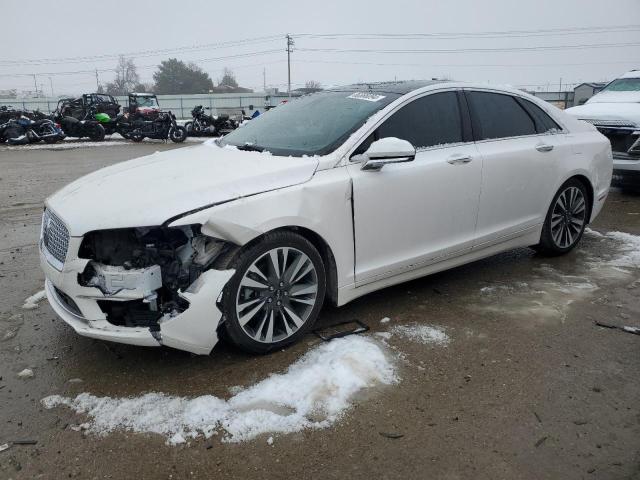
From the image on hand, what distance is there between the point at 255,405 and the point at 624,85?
993cm

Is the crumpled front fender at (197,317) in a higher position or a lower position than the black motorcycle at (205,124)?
higher

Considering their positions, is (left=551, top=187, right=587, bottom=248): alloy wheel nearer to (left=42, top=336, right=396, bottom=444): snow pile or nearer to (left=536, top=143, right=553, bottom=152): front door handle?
(left=536, top=143, right=553, bottom=152): front door handle

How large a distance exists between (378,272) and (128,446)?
187cm

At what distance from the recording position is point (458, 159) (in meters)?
3.94

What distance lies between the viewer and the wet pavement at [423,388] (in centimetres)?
236

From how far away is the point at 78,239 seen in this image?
286 cm

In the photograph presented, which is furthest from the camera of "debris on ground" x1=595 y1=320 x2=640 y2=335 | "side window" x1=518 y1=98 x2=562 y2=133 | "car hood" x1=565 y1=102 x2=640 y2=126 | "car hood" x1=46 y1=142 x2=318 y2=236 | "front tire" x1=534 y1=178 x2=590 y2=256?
"car hood" x1=565 y1=102 x2=640 y2=126

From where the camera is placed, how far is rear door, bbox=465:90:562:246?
13.8ft

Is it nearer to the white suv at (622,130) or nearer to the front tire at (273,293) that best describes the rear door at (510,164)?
the front tire at (273,293)

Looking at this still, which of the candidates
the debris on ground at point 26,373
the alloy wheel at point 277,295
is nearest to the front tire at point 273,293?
the alloy wheel at point 277,295

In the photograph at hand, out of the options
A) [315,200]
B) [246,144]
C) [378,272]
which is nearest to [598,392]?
[378,272]

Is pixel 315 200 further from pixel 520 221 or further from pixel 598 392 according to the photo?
pixel 520 221

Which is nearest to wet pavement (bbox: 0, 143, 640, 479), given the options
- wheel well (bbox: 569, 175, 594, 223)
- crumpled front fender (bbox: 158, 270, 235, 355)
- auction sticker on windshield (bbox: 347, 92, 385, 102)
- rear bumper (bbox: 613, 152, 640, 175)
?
crumpled front fender (bbox: 158, 270, 235, 355)

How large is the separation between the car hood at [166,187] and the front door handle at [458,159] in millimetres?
1141
